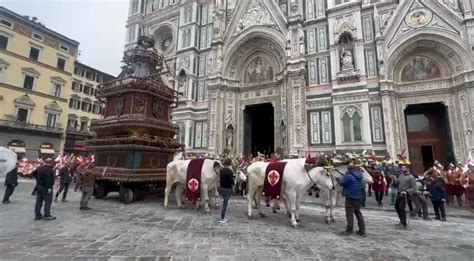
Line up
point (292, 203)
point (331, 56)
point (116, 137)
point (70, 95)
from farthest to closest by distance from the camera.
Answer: point (70, 95), point (331, 56), point (116, 137), point (292, 203)

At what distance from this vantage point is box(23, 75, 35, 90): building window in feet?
98.4

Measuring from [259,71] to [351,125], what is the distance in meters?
10.3

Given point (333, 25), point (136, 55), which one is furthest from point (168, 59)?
point (333, 25)

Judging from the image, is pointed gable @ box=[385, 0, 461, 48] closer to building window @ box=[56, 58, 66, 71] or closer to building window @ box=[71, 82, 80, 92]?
building window @ box=[56, 58, 66, 71]

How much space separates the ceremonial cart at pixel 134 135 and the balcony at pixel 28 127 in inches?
995

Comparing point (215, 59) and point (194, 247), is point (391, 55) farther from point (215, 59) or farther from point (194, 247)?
point (194, 247)

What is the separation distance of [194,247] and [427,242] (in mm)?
5419

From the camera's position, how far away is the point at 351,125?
57.5 feet

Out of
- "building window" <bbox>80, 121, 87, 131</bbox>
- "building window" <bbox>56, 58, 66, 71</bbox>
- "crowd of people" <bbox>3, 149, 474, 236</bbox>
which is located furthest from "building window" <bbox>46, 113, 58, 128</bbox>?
"crowd of people" <bbox>3, 149, 474, 236</bbox>

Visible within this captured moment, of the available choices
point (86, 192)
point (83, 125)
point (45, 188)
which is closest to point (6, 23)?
point (83, 125)

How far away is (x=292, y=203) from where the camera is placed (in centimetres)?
701

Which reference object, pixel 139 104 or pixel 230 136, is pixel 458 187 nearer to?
pixel 139 104

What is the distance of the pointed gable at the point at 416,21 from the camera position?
16562 mm

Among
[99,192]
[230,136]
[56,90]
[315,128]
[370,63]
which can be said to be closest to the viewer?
[99,192]
